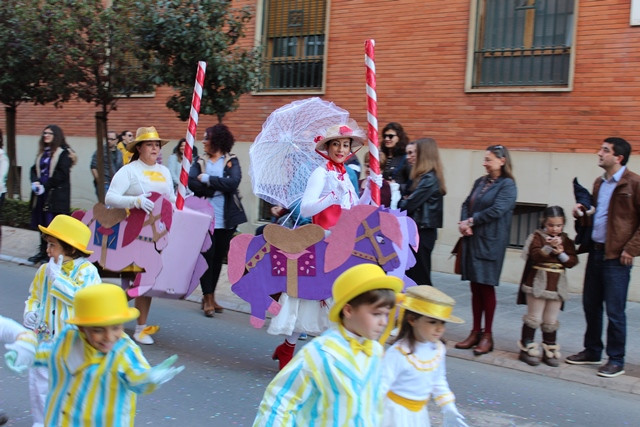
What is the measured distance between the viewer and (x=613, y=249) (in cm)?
657

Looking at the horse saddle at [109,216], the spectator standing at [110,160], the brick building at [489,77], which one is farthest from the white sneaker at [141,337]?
the spectator standing at [110,160]

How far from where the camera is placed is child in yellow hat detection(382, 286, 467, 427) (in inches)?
141

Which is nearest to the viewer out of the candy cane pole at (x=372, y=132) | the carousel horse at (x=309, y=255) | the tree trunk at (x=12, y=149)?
the carousel horse at (x=309, y=255)

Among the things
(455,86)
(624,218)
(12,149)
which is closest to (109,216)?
(624,218)

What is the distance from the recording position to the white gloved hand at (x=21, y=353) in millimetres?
3297

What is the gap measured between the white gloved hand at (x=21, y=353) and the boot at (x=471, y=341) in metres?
4.74

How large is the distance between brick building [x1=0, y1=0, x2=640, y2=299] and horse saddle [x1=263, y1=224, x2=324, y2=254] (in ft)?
19.1

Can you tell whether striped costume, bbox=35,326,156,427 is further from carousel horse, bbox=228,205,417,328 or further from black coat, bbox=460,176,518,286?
black coat, bbox=460,176,518,286

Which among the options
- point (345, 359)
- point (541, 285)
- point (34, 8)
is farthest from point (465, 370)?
point (34, 8)

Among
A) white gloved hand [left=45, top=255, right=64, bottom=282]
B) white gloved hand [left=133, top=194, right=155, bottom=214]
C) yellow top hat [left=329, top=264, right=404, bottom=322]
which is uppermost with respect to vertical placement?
yellow top hat [left=329, top=264, right=404, bottom=322]

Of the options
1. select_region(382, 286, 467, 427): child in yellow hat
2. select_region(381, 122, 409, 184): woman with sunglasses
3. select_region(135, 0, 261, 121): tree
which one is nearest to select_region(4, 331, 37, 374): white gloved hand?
select_region(382, 286, 467, 427): child in yellow hat

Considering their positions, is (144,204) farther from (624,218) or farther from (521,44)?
(521,44)

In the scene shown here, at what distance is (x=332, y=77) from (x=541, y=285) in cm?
715

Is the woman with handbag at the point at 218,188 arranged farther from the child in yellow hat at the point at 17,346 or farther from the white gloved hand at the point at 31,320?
the child in yellow hat at the point at 17,346
